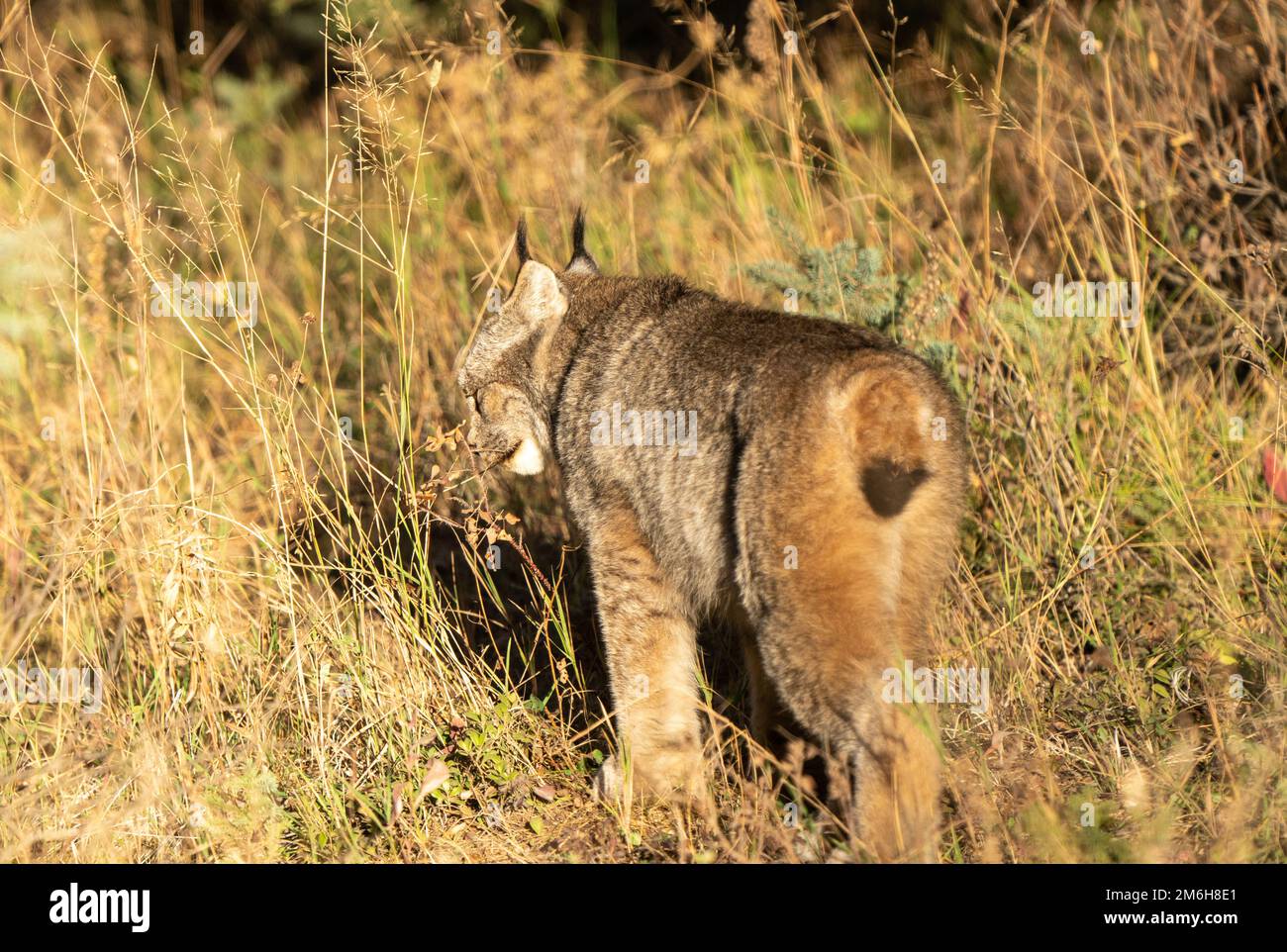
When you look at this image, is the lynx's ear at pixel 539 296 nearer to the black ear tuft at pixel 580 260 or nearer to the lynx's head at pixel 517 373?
the lynx's head at pixel 517 373

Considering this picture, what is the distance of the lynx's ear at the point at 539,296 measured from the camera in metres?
5.05

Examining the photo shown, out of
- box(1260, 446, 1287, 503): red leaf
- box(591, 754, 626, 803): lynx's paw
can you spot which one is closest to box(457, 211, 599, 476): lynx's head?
box(591, 754, 626, 803): lynx's paw

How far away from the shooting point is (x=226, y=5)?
1254cm

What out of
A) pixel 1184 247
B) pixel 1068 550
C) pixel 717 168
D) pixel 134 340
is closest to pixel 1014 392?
pixel 1068 550

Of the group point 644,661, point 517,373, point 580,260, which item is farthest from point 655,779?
point 580,260

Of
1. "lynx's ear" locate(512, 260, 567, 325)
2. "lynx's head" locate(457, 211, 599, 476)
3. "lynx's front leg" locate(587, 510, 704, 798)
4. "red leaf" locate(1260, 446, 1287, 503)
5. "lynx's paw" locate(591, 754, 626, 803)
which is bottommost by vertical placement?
"lynx's paw" locate(591, 754, 626, 803)

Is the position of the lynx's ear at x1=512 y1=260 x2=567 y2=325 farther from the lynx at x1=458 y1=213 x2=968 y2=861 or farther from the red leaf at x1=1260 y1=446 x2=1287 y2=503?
the red leaf at x1=1260 y1=446 x2=1287 y2=503

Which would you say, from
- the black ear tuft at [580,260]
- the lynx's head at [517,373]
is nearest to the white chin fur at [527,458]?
the lynx's head at [517,373]

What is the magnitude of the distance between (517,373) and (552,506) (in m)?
1.23

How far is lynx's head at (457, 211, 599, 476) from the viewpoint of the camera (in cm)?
514

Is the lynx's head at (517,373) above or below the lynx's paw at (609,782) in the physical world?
above

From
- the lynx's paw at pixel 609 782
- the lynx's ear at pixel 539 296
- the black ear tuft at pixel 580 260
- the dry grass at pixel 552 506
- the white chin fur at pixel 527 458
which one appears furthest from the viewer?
the black ear tuft at pixel 580 260

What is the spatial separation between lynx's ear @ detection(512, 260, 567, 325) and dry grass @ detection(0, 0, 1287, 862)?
1.52 ft

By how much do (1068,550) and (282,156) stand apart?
7526 millimetres
